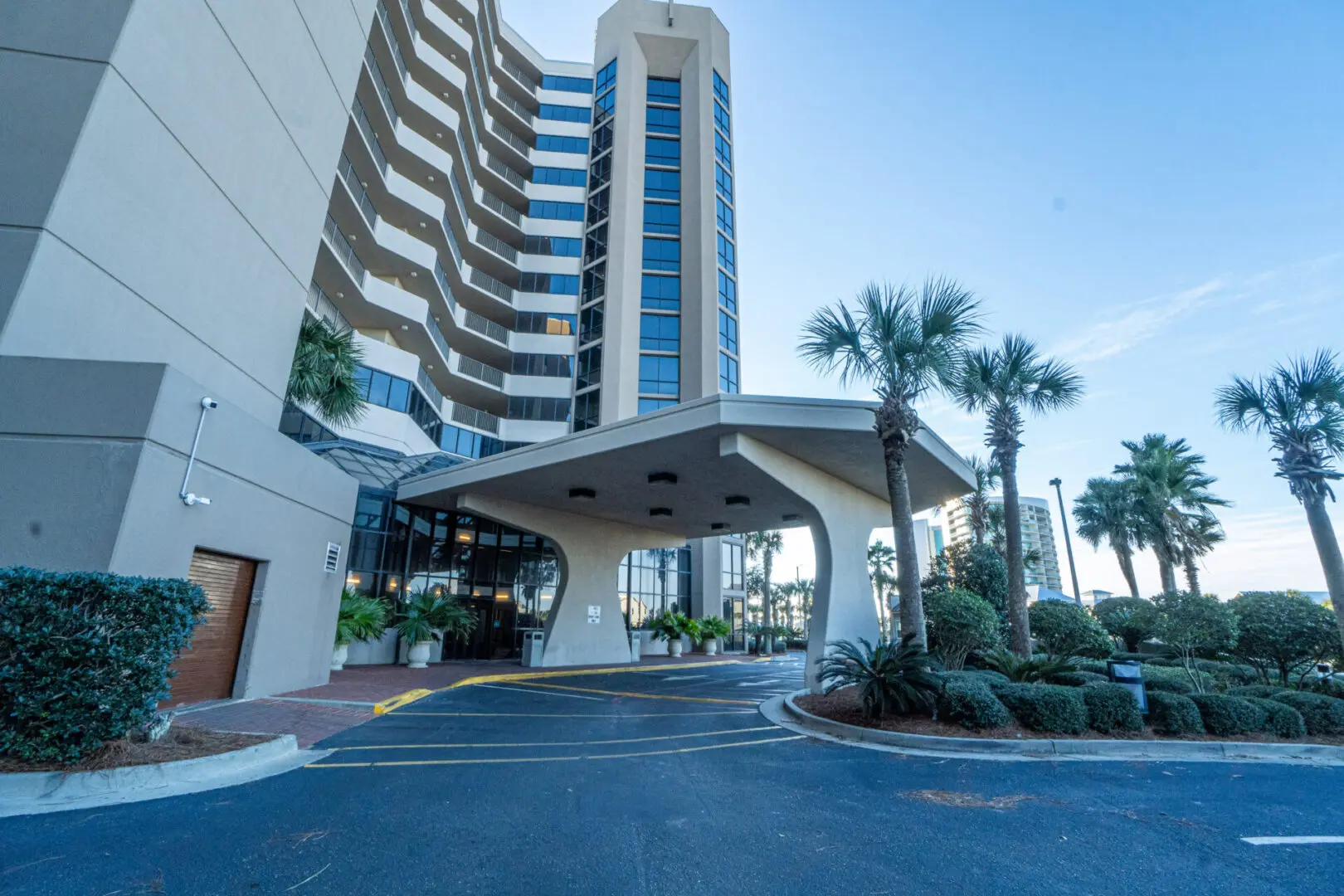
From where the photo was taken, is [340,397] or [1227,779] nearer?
[1227,779]

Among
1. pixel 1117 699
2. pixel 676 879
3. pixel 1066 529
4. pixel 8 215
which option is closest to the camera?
pixel 676 879

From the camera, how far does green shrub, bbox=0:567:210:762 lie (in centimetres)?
502

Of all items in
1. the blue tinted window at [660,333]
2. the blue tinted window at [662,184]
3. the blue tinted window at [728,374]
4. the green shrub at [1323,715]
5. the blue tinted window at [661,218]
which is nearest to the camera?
the green shrub at [1323,715]


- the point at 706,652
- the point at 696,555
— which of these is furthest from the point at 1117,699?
the point at 696,555

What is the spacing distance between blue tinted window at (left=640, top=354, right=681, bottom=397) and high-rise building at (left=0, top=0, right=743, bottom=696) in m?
0.23

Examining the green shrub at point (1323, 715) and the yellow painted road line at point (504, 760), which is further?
the green shrub at point (1323, 715)

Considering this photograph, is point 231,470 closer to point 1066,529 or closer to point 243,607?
point 243,607

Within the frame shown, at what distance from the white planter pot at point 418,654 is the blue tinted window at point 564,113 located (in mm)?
39222

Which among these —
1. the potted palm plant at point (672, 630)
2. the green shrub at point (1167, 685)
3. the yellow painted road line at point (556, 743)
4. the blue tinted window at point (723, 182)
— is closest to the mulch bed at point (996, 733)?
the yellow painted road line at point (556, 743)

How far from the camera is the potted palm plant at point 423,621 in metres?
18.7

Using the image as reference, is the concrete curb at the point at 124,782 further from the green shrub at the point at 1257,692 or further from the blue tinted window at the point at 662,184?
the blue tinted window at the point at 662,184

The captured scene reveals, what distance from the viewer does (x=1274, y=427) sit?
14.0 m

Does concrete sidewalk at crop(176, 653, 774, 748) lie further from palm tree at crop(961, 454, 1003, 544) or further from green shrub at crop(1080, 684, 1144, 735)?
palm tree at crop(961, 454, 1003, 544)

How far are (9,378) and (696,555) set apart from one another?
30404mm
